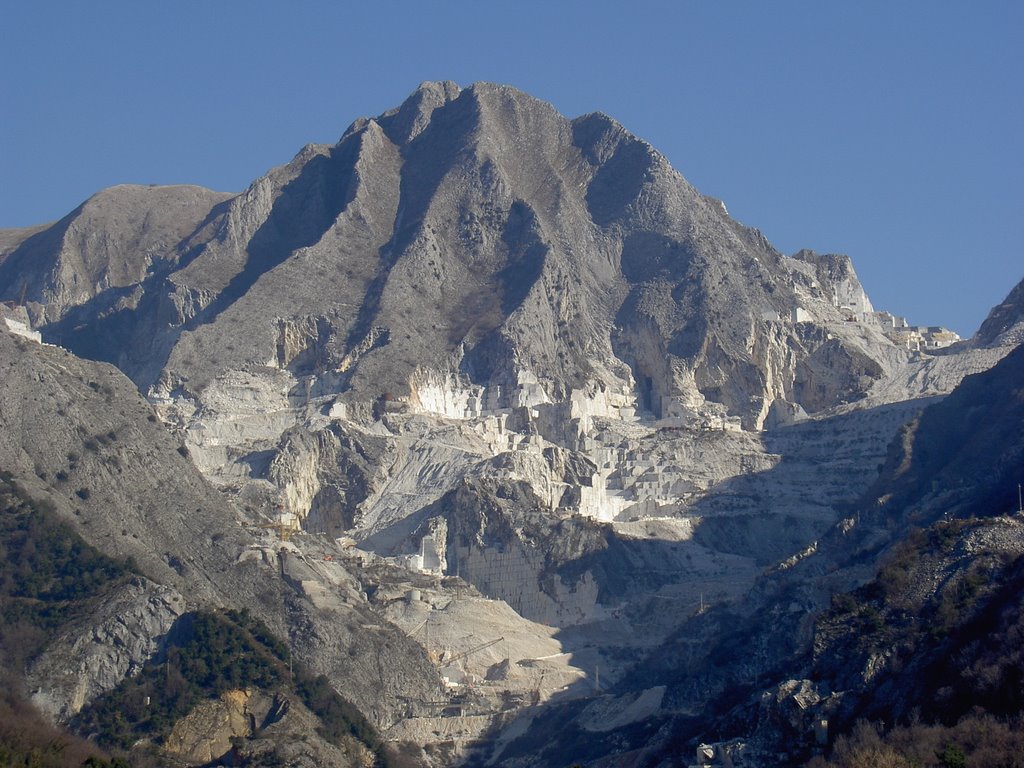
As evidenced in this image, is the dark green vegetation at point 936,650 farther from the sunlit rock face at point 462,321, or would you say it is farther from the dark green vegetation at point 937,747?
the sunlit rock face at point 462,321

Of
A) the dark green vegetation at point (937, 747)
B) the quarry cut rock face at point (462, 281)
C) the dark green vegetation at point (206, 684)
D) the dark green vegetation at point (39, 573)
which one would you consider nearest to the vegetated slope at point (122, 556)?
the dark green vegetation at point (39, 573)

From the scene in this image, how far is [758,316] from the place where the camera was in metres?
157

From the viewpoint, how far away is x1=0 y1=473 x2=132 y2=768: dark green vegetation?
98.6m

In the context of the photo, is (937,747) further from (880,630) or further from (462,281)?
(462,281)

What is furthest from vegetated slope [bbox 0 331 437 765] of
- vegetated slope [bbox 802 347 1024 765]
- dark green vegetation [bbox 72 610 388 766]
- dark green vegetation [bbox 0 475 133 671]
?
vegetated slope [bbox 802 347 1024 765]

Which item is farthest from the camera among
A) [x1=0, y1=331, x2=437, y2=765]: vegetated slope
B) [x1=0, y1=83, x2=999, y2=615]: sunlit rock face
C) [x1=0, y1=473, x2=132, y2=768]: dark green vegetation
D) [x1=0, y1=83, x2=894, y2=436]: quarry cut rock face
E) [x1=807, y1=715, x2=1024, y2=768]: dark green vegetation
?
[x1=0, y1=83, x2=894, y2=436]: quarry cut rock face

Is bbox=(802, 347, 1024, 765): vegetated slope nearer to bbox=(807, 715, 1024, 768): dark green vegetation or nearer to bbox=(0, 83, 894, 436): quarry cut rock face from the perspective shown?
bbox=(807, 715, 1024, 768): dark green vegetation

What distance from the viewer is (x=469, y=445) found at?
142 metres

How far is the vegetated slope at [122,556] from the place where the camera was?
101 m

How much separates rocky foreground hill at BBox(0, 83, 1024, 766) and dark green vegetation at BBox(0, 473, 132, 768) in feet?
1.14

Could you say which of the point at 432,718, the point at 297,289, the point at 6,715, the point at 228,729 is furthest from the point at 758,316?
the point at 6,715

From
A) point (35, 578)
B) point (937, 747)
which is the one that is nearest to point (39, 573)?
point (35, 578)

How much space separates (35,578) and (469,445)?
1628 inches

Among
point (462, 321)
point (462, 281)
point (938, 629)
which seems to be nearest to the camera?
point (938, 629)
